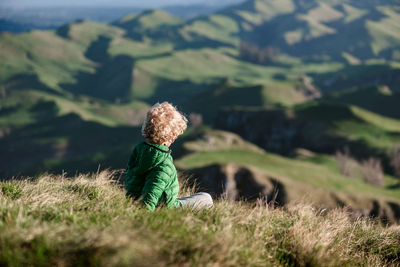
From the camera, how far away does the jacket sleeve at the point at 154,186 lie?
6391 mm

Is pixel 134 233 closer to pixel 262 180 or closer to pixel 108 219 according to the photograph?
pixel 108 219

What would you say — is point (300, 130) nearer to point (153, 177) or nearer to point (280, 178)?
point (280, 178)

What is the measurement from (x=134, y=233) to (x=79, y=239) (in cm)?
62

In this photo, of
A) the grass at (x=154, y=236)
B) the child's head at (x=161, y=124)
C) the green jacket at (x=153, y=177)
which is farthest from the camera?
the child's head at (x=161, y=124)

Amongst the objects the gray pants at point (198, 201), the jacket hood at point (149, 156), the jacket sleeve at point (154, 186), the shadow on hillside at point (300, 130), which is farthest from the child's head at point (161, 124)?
the shadow on hillside at point (300, 130)

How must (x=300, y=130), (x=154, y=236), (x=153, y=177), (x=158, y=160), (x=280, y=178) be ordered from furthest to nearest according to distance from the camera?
(x=300, y=130) → (x=280, y=178) → (x=158, y=160) → (x=153, y=177) → (x=154, y=236)

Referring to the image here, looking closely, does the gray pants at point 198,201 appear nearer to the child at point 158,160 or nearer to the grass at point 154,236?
the child at point 158,160

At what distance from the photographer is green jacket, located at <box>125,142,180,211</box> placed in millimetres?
6521

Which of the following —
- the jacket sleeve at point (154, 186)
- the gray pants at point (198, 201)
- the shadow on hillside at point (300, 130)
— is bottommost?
the shadow on hillside at point (300, 130)

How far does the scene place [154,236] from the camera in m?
4.54

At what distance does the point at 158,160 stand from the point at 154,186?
489mm

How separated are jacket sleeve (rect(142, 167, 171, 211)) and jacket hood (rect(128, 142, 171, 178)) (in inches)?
5.3

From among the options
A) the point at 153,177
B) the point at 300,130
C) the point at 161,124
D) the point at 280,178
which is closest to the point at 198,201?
the point at 153,177

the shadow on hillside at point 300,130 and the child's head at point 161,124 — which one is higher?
the child's head at point 161,124
